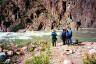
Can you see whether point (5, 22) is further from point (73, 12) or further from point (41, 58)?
point (41, 58)

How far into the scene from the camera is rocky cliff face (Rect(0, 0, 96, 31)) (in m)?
99.3

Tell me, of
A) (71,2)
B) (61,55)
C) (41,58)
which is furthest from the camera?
(71,2)

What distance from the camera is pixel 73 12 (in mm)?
102188

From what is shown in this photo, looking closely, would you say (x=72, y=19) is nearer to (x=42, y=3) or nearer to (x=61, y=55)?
(x=42, y=3)

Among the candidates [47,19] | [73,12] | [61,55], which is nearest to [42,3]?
[47,19]

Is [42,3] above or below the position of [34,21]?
above

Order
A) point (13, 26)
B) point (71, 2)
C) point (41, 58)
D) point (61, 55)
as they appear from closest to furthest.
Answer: point (41, 58), point (61, 55), point (13, 26), point (71, 2)

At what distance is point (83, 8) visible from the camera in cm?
10506

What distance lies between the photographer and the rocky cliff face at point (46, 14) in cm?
9931

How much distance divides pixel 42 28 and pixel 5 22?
55.2 ft

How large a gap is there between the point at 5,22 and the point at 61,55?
86.2 metres

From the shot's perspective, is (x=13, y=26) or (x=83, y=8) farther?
(x=83, y=8)

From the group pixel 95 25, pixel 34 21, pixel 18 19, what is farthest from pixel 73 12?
pixel 18 19

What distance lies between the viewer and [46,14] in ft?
337
